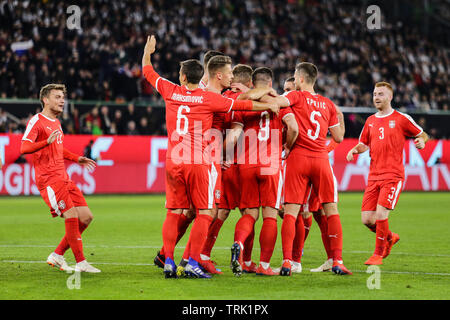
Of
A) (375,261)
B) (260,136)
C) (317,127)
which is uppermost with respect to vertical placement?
(317,127)

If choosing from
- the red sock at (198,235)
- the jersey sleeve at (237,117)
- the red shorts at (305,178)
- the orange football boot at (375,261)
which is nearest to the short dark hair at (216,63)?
the jersey sleeve at (237,117)

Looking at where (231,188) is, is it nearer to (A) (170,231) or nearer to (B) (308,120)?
(A) (170,231)

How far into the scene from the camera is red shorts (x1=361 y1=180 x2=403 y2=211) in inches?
349

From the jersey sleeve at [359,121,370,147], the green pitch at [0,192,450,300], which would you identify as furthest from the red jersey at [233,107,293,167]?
the jersey sleeve at [359,121,370,147]

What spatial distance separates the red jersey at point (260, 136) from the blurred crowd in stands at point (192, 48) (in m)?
13.0

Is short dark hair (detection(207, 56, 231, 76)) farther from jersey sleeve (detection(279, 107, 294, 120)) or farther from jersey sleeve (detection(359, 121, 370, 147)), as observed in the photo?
jersey sleeve (detection(359, 121, 370, 147))

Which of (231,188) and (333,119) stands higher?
(333,119)

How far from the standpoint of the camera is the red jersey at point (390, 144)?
9031 millimetres

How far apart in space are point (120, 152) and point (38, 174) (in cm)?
1271

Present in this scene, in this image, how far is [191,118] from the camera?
7531 millimetres

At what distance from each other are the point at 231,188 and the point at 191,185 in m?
0.83

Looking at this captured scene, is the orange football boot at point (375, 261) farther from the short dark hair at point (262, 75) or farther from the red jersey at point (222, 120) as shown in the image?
the short dark hair at point (262, 75)

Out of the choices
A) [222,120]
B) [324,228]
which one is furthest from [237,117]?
[324,228]
